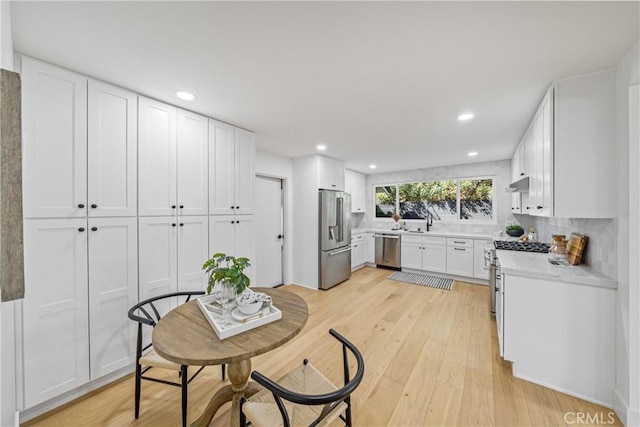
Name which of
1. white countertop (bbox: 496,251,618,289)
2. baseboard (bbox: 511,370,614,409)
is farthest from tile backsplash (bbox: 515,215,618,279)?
baseboard (bbox: 511,370,614,409)

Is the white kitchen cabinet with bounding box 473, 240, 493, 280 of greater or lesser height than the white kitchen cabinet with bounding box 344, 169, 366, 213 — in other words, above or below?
below

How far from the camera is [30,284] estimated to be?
154cm

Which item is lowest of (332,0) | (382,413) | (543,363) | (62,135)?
(382,413)

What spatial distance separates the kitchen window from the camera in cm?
501

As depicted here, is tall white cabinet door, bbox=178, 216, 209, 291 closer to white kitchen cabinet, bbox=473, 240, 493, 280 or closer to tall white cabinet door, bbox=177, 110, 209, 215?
tall white cabinet door, bbox=177, 110, 209, 215

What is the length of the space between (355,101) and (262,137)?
1532mm

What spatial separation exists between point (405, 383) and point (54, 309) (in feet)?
8.62

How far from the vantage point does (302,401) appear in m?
0.95

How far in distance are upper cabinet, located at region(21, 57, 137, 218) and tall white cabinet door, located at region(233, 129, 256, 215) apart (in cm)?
101

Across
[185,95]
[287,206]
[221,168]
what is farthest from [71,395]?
[287,206]

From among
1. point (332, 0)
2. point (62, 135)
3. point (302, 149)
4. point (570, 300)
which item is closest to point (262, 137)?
point (302, 149)

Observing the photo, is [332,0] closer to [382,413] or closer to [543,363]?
[382,413]

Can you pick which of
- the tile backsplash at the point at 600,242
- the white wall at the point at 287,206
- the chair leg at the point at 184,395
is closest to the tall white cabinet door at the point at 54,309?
the chair leg at the point at 184,395

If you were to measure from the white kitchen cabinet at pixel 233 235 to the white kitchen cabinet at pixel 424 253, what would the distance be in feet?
11.6
